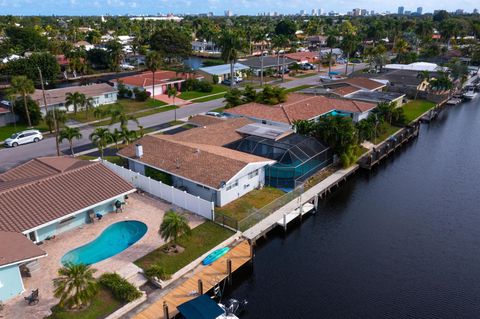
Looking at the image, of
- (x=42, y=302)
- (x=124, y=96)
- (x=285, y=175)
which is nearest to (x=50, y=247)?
(x=42, y=302)

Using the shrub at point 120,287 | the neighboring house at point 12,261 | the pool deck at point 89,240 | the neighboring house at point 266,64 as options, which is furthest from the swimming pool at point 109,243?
the neighboring house at point 266,64

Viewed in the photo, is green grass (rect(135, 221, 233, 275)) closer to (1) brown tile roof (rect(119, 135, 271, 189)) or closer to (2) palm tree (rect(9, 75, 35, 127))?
(1) brown tile roof (rect(119, 135, 271, 189))

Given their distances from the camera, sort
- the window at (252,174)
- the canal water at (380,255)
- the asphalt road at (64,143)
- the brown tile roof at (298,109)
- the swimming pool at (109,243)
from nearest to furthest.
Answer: the canal water at (380,255)
the swimming pool at (109,243)
the window at (252,174)
the asphalt road at (64,143)
the brown tile roof at (298,109)

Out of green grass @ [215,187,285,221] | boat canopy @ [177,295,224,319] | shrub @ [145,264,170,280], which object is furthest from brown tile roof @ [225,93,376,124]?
boat canopy @ [177,295,224,319]

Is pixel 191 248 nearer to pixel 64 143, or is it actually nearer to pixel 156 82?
pixel 64 143

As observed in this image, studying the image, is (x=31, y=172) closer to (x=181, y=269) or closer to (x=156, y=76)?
(x=181, y=269)

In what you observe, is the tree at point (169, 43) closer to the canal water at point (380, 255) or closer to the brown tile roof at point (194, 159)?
the brown tile roof at point (194, 159)
